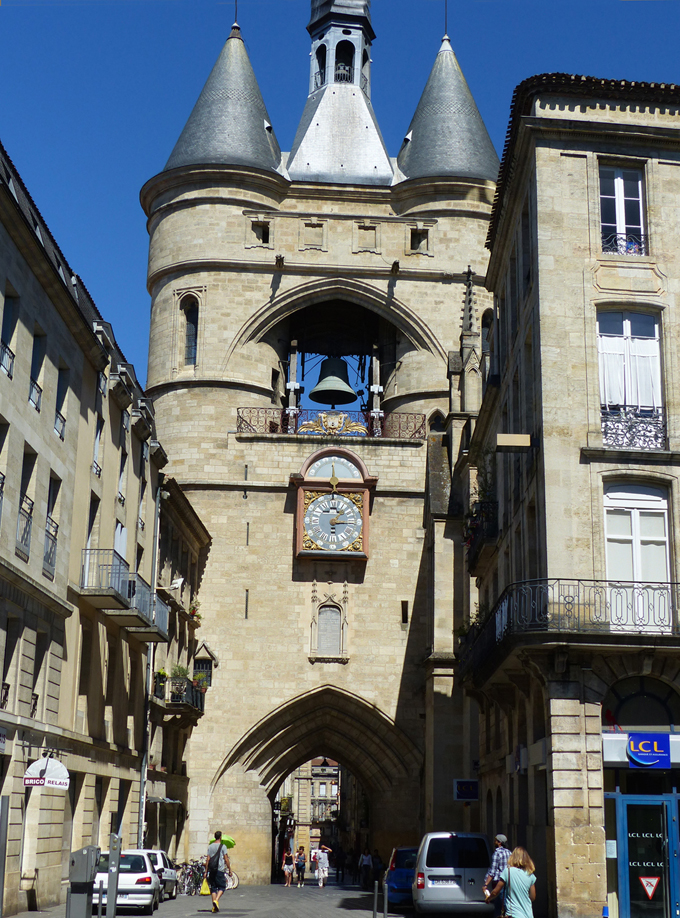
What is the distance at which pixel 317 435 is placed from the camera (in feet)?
111

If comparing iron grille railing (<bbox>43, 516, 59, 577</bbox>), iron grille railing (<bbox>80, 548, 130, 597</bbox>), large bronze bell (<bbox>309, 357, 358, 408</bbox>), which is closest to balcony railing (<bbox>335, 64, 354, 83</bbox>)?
large bronze bell (<bbox>309, 357, 358, 408</bbox>)

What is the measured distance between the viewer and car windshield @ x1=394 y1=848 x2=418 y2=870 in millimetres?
22969

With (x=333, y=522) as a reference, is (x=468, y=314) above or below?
above

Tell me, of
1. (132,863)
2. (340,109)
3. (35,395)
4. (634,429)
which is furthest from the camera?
(340,109)

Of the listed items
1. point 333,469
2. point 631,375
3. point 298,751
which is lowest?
point 298,751

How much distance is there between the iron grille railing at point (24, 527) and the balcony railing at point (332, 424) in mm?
15510

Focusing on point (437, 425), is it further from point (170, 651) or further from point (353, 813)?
point (353, 813)

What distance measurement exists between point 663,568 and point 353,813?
40.4 meters

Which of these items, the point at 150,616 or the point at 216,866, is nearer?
the point at 216,866

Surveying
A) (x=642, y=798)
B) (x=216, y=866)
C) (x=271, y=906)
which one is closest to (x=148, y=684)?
(x=271, y=906)

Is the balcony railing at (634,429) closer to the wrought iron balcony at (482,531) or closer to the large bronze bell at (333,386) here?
the wrought iron balcony at (482,531)

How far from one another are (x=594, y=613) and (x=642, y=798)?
2.41 m

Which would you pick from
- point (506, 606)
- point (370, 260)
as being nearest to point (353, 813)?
point (370, 260)

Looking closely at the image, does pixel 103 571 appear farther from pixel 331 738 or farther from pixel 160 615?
pixel 331 738
